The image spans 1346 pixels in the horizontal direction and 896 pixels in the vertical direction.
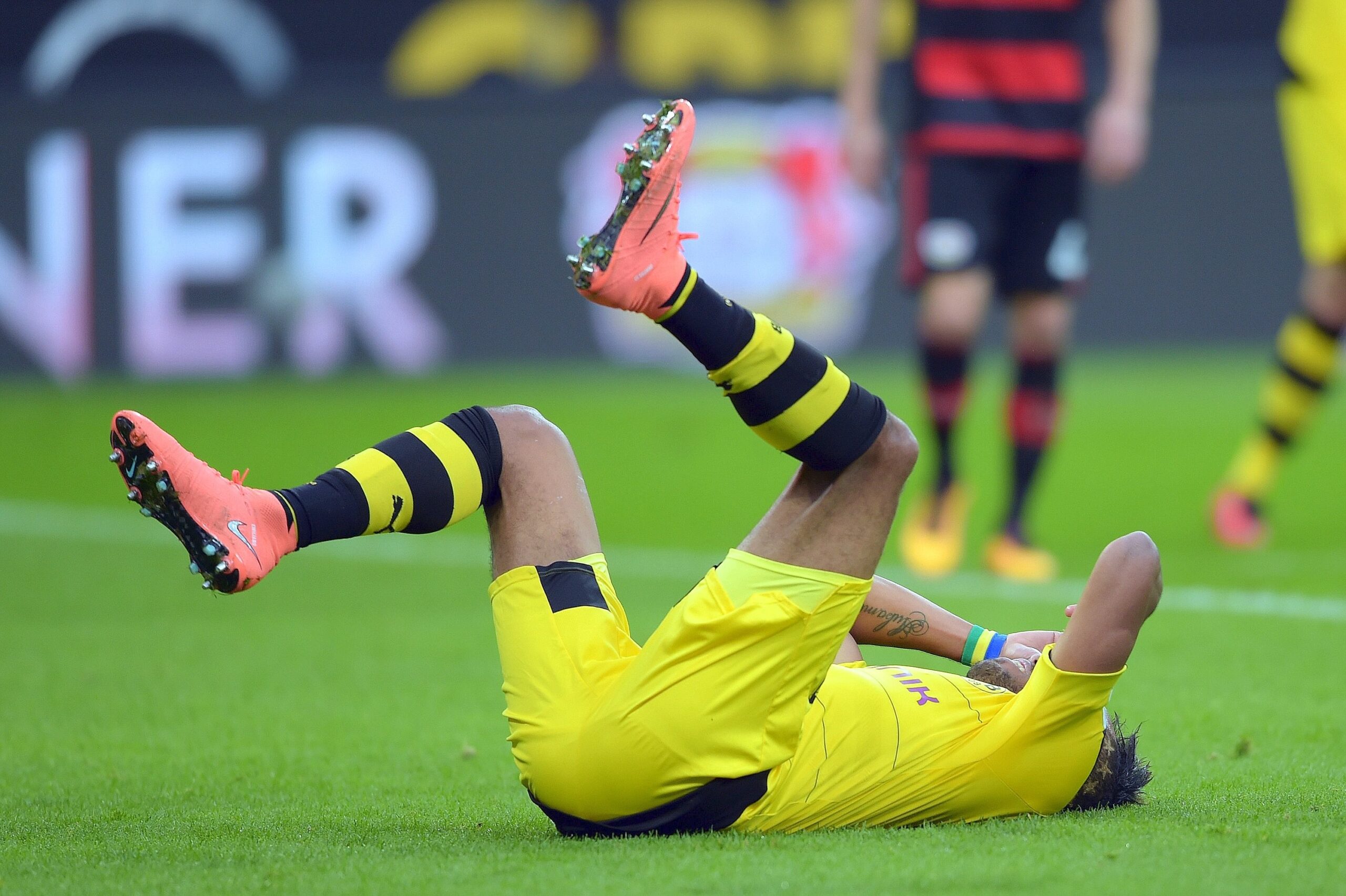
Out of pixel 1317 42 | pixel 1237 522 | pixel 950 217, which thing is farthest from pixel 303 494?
pixel 1317 42

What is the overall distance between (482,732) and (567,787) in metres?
1.09

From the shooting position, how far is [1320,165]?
18.5 feet

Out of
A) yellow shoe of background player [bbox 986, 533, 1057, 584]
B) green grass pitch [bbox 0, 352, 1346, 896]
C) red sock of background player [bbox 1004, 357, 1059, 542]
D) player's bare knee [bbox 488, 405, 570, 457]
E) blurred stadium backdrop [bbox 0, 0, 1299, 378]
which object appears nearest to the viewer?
green grass pitch [bbox 0, 352, 1346, 896]

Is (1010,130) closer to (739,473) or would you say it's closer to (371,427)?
(739,473)

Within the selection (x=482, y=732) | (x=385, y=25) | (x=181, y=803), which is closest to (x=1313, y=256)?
(x=482, y=732)

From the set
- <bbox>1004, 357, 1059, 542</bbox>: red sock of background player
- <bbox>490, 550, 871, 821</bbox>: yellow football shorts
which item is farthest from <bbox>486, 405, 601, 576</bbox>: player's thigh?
<bbox>1004, 357, 1059, 542</bbox>: red sock of background player

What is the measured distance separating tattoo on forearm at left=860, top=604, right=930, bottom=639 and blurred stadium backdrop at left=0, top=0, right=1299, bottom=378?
24.0 ft

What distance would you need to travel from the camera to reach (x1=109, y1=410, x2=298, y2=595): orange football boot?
8.09ft

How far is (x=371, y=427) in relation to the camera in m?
8.74

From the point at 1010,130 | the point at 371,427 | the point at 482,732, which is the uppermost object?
the point at 1010,130

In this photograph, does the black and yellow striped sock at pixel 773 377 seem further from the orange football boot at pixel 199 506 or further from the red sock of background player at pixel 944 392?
the red sock of background player at pixel 944 392

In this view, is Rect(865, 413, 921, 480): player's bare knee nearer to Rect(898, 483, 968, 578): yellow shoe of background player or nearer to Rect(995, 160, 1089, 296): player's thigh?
Rect(898, 483, 968, 578): yellow shoe of background player

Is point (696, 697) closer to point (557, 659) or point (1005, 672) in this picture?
point (557, 659)

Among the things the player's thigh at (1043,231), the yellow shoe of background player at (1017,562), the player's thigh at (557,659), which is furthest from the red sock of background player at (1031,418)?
the player's thigh at (557,659)
